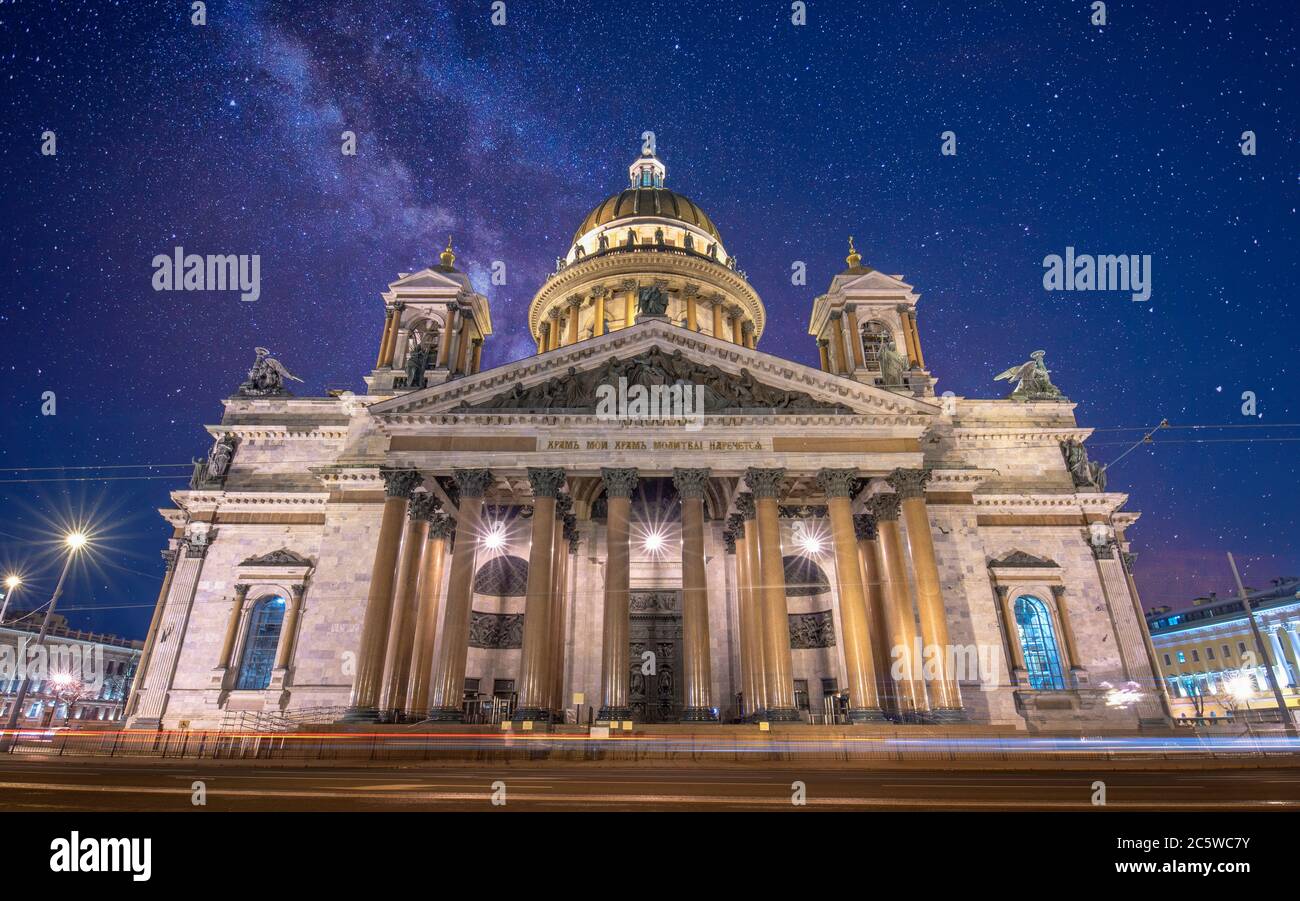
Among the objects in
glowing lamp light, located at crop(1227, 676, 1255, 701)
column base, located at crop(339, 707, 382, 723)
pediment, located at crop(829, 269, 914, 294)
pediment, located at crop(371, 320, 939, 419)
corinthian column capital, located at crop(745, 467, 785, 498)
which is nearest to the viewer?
column base, located at crop(339, 707, 382, 723)

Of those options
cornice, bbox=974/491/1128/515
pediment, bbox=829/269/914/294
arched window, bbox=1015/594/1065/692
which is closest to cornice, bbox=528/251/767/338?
pediment, bbox=829/269/914/294

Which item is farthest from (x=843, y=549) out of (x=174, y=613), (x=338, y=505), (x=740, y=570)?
(x=174, y=613)

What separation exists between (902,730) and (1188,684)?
74144mm

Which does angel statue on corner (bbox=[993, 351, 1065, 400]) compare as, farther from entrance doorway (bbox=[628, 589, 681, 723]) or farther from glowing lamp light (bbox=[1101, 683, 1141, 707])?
entrance doorway (bbox=[628, 589, 681, 723])

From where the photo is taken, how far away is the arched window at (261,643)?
2602cm

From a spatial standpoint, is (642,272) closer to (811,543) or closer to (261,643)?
(811,543)

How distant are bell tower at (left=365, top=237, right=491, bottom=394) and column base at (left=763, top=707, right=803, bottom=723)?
20761mm

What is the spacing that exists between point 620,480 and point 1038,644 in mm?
18737

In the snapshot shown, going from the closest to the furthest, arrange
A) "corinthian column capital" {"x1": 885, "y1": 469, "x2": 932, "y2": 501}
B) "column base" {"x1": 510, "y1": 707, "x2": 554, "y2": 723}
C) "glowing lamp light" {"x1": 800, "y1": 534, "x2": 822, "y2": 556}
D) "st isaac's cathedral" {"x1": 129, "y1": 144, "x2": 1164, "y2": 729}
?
"column base" {"x1": 510, "y1": 707, "x2": 554, "y2": 723}, "st isaac's cathedral" {"x1": 129, "y1": 144, "x2": 1164, "y2": 729}, "corinthian column capital" {"x1": 885, "y1": 469, "x2": 932, "y2": 501}, "glowing lamp light" {"x1": 800, "y1": 534, "x2": 822, "y2": 556}

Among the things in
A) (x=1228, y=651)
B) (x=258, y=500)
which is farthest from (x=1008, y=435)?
(x=1228, y=651)

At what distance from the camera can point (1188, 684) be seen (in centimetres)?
7088

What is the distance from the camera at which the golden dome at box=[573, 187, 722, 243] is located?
46812 millimetres
